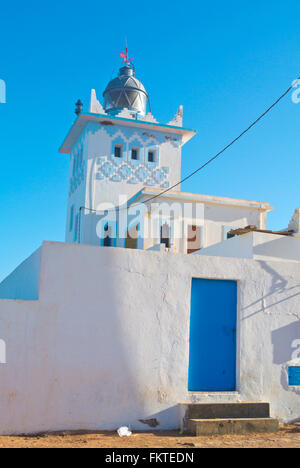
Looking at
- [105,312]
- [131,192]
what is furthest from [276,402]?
[131,192]

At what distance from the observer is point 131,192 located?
22938mm

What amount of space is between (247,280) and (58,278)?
3498 millimetres

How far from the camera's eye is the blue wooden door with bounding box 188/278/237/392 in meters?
9.10

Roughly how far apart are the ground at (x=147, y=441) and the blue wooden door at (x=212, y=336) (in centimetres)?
105

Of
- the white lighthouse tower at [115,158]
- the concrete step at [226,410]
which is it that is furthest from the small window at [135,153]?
the concrete step at [226,410]

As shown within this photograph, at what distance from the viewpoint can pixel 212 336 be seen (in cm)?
927

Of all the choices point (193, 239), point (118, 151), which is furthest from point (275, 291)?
point (118, 151)

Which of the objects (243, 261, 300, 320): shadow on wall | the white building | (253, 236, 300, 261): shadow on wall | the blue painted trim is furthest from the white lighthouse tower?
the blue painted trim

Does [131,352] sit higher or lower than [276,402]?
higher

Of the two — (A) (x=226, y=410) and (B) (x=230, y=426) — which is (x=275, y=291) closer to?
(A) (x=226, y=410)

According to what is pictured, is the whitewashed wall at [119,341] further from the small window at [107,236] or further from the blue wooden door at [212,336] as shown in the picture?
the small window at [107,236]

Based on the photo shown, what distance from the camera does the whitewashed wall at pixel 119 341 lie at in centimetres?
795

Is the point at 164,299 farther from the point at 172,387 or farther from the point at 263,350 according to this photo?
the point at 263,350

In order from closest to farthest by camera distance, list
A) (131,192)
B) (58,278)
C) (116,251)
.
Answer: (58,278)
(116,251)
(131,192)
